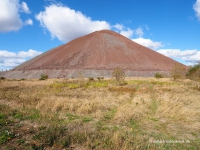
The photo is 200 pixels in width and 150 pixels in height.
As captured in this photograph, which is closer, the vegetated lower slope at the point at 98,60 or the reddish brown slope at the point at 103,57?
the vegetated lower slope at the point at 98,60

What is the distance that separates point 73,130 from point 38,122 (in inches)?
84.8


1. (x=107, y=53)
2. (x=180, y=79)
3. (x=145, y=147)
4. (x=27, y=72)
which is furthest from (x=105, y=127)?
(x=107, y=53)

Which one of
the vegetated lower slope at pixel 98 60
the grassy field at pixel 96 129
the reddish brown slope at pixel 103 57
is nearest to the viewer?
the grassy field at pixel 96 129

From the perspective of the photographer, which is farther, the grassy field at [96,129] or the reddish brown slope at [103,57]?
the reddish brown slope at [103,57]

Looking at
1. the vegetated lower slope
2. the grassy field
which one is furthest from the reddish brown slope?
the grassy field

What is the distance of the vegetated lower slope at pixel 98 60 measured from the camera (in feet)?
229

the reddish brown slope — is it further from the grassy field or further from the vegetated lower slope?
the grassy field

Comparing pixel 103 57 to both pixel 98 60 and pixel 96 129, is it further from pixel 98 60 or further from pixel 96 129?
pixel 96 129

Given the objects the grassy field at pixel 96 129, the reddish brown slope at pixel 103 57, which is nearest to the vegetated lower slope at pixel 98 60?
the reddish brown slope at pixel 103 57

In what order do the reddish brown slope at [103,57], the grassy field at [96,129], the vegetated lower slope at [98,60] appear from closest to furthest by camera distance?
the grassy field at [96,129] < the vegetated lower slope at [98,60] < the reddish brown slope at [103,57]

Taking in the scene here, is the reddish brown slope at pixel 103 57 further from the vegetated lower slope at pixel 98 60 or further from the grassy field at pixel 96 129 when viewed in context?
the grassy field at pixel 96 129

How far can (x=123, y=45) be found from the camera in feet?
308

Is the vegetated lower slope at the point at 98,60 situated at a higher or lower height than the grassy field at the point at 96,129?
higher

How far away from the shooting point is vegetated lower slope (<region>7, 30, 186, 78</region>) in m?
69.9
